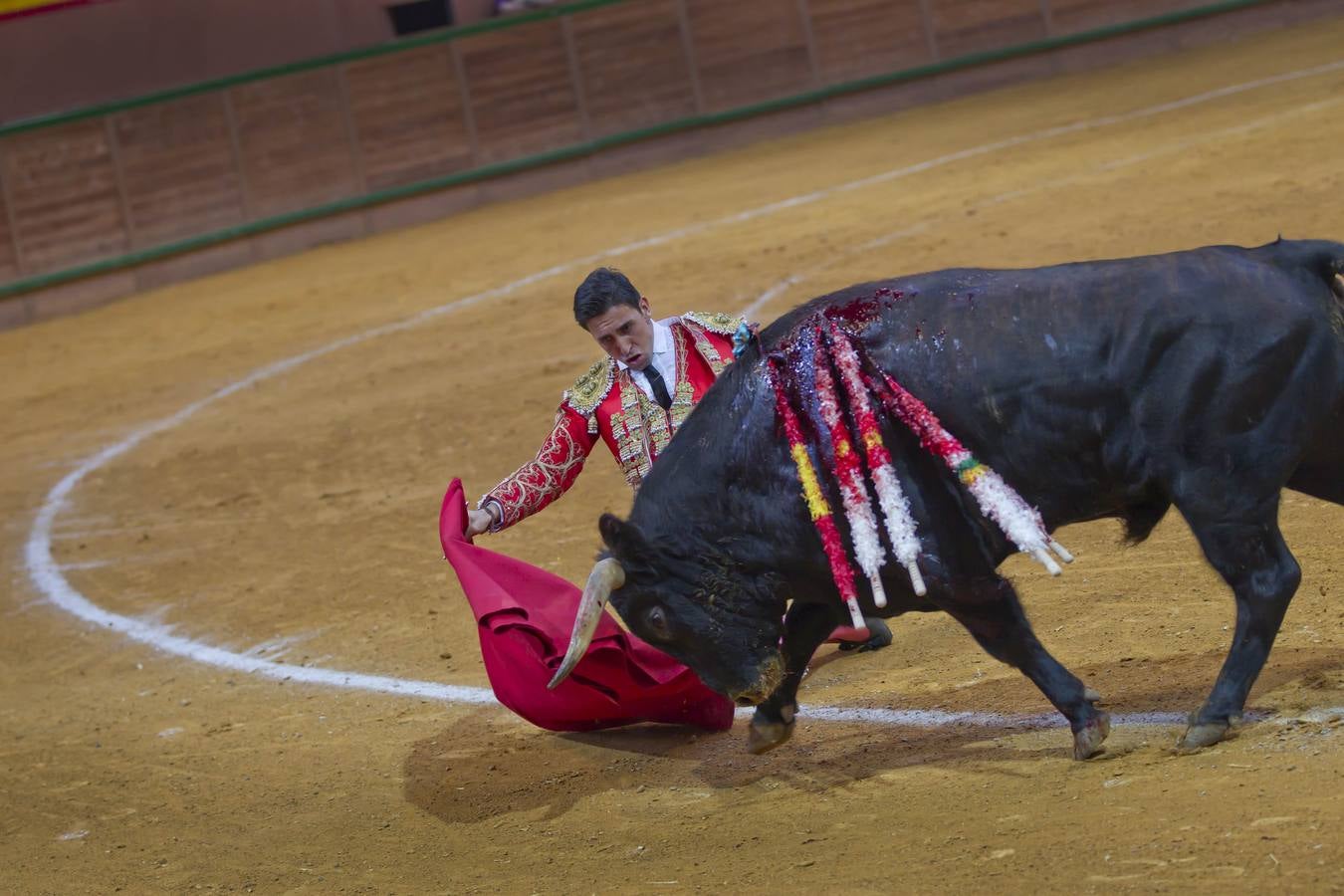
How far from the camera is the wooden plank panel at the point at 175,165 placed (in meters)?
15.7

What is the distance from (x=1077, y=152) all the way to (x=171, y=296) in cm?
814

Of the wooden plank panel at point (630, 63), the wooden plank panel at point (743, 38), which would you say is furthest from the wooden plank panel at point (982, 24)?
the wooden plank panel at point (630, 63)

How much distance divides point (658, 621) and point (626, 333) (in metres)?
0.92

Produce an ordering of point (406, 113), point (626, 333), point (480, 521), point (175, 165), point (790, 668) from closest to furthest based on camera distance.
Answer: point (790, 668)
point (626, 333)
point (480, 521)
point (175, 165)
point (406, 113)

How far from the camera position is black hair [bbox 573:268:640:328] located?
15.9ft

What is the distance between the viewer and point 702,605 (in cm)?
455

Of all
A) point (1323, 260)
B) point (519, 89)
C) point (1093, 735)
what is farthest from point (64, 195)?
point (1323, 260)

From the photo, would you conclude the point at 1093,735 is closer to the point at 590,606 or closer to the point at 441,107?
the point at 590,606

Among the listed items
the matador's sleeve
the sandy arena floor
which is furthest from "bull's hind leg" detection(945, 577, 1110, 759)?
the matador's sleeve

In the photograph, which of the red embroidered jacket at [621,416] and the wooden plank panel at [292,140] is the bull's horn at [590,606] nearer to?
the red embroidered jacket at [621,416]

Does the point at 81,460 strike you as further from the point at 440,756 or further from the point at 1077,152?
the point at 1077,152

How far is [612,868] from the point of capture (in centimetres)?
441

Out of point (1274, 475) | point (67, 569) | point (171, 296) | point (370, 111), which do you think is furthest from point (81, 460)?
point (1274, 475)

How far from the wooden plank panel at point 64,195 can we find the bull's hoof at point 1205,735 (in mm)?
13528
